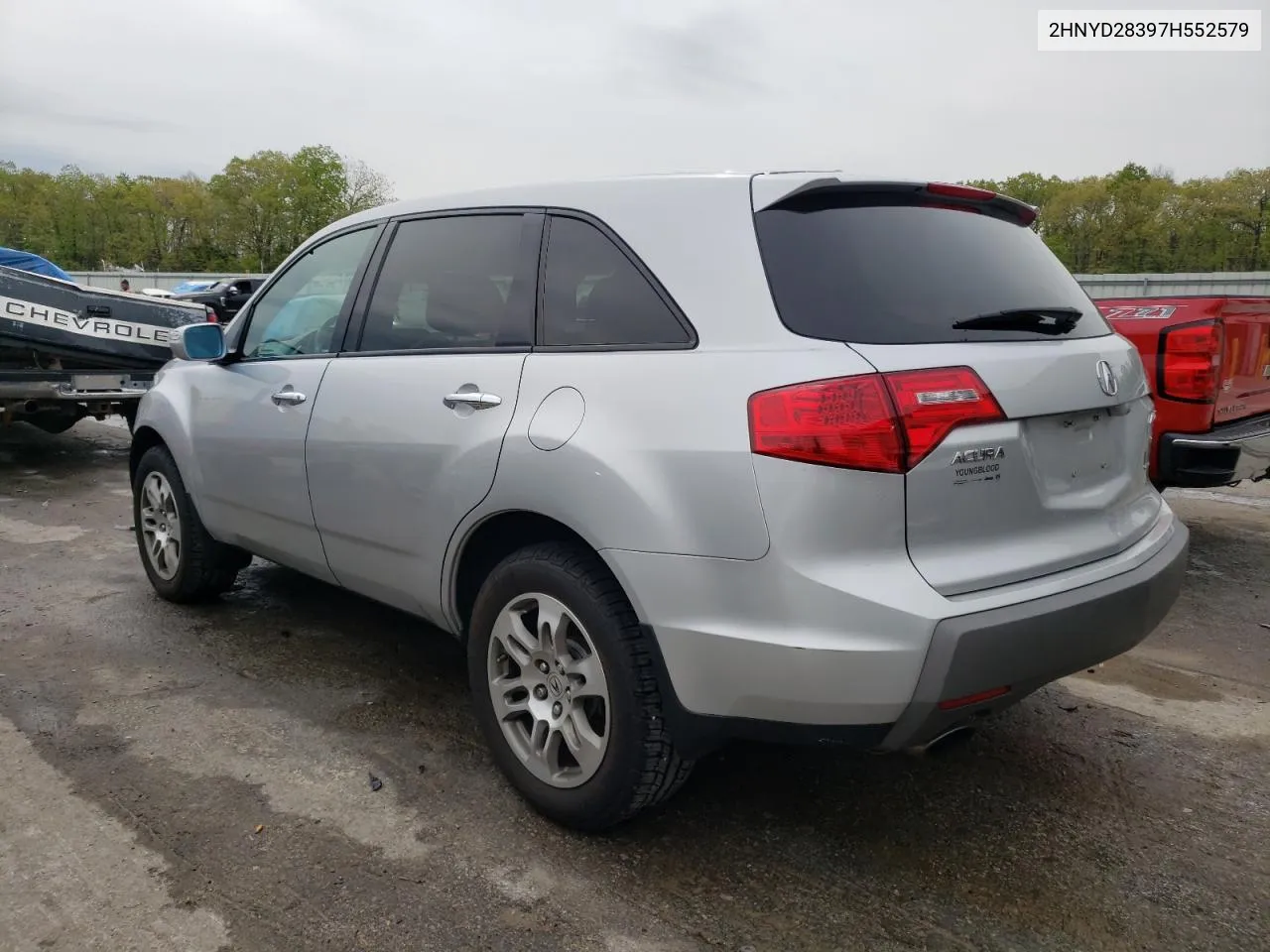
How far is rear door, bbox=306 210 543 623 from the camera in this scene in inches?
116

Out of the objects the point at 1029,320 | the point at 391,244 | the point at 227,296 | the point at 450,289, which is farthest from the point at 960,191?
the point at 227,296

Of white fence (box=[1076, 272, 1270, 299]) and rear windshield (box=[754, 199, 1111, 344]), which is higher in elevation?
white fence (box=[1076, 272, 1270, 299])

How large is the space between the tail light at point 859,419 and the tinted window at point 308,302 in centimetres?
199

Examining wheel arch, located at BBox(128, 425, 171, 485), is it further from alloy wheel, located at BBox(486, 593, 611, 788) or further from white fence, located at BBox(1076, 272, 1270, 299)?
white fence, located at BBox(1076, 272, 1270, 299)

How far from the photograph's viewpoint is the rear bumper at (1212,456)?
5.05m

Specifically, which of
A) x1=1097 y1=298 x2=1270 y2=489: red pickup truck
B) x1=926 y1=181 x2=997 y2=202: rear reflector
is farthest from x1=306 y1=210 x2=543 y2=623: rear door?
x1=1097 y1=298 x2=1270 y2=489: red pickup truck

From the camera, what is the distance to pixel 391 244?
11.7 ft

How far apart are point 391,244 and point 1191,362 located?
3.99m

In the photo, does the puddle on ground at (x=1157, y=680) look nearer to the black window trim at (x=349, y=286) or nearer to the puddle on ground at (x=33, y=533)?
the black window trim at (x=349, y=286)

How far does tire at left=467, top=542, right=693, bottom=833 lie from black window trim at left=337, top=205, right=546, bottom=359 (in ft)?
2.18

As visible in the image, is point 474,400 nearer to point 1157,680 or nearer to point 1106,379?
point 1106,379

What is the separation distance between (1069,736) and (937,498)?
163cm

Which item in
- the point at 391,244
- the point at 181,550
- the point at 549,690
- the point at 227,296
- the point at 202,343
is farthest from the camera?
the point at 227,296

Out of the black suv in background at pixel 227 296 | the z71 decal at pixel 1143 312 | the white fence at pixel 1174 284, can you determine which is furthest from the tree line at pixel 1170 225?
the z71 decal at pixel 1143 312
